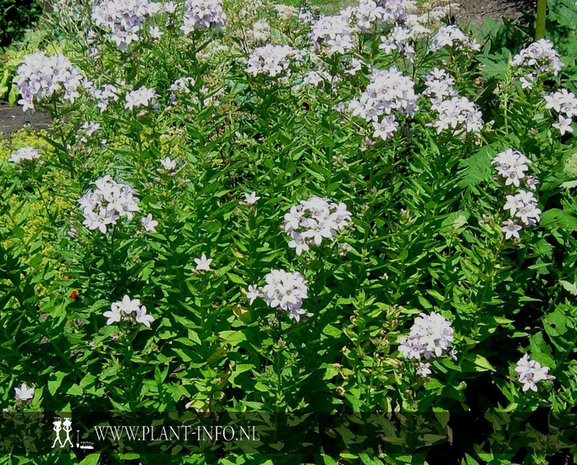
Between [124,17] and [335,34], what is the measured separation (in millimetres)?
1106

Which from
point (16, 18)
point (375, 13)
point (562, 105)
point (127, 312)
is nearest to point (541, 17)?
point (562, 105)

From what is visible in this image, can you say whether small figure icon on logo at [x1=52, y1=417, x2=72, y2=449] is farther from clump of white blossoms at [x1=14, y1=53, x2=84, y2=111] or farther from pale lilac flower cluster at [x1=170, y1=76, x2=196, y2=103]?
pale lilac flower cluster at [x1=170, y1=76, x2=196, y2=103]

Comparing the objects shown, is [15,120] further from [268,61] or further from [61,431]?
[61,431]

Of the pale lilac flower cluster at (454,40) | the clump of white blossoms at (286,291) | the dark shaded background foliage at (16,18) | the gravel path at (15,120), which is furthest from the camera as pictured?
the dark shaded background foliage at (16,18)

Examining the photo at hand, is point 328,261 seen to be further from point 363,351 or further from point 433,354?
point 433,354

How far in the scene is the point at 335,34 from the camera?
3400mm

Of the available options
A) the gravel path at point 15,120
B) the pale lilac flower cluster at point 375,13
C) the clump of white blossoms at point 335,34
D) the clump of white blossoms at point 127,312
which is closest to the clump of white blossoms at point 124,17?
the clump of white blossoms at point 335,34

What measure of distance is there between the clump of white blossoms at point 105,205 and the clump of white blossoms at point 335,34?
131 centimetres

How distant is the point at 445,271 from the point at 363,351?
0.60 meters

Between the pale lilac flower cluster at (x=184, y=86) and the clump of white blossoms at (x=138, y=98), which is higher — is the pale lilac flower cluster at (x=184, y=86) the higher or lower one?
the higher one

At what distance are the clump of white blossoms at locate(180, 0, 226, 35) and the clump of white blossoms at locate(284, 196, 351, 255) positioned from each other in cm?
122

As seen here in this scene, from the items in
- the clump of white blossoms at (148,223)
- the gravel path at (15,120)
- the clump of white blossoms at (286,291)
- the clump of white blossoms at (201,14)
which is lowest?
the clump of white blossoms at (286,291)

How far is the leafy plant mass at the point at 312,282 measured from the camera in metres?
2.96

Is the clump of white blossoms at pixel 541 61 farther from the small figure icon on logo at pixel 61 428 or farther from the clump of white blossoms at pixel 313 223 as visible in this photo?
the small figure icon on logo at pixel 61 428
